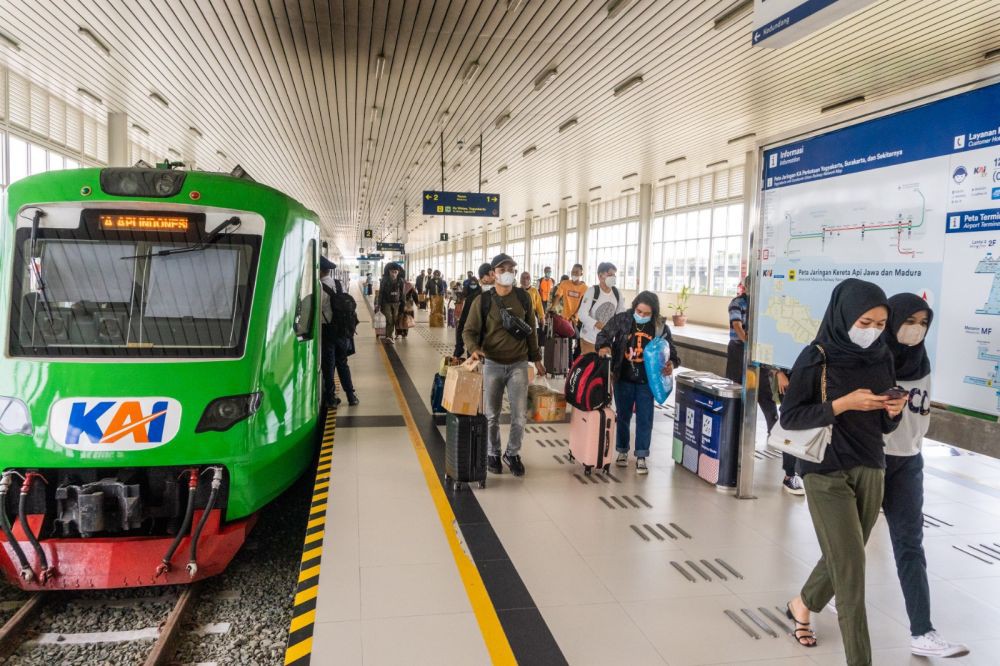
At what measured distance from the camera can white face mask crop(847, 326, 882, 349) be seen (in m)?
2.84

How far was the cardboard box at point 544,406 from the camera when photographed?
8219 millimetres

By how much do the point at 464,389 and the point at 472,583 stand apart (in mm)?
1883

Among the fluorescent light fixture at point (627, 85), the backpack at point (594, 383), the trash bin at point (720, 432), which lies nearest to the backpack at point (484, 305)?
the backpack at point (594, 383)

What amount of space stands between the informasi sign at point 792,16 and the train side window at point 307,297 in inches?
145

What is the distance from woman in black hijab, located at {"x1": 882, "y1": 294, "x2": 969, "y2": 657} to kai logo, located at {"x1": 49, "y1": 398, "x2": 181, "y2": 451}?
3979 mm

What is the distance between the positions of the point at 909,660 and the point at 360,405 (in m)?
7.11

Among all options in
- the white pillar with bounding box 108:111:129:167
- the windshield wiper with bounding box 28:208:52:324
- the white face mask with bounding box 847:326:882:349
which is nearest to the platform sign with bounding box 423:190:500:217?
the white pillar with bounding box 108:111:129:167

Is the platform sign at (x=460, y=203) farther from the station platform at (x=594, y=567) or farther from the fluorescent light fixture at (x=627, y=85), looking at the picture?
the station platform at (x=594, y=567)

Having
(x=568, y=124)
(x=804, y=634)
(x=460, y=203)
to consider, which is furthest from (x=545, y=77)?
(x=804, y=634)

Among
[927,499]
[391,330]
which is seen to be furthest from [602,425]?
[391,330]

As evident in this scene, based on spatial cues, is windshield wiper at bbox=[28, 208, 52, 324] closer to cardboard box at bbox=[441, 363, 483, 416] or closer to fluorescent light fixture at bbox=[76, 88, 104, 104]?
cardboard box at bbox=[441, 363, 483, 416]

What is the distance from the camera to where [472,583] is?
3.94 m

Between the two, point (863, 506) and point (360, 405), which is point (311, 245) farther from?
point (863, 506)

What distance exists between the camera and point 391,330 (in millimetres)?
16844
